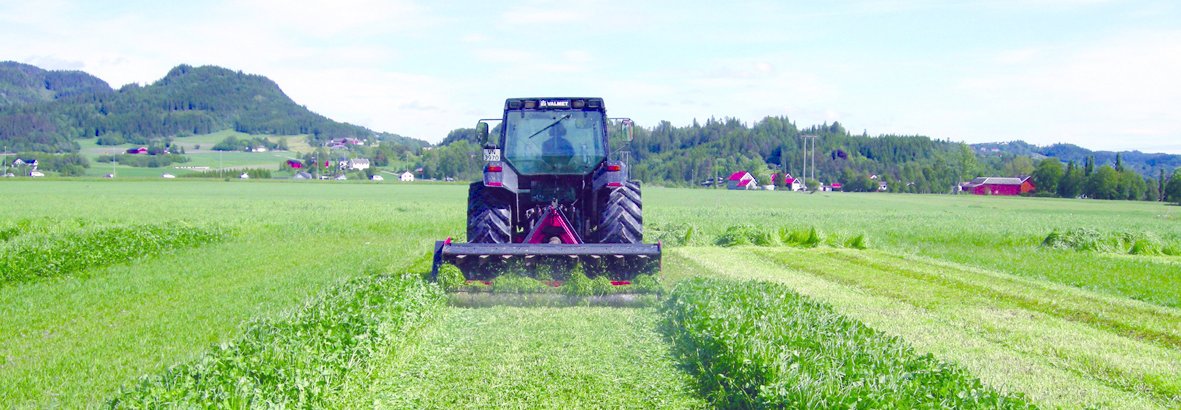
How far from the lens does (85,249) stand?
50.9ft

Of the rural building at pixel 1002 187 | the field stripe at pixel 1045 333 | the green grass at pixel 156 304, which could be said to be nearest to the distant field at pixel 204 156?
the rural building at pixel 1002 187

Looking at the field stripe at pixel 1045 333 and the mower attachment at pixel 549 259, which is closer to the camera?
the field stripe at pixel 1045 333

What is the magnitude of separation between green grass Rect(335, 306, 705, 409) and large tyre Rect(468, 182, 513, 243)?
7.25 feet

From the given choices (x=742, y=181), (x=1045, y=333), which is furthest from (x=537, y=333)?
(x=742, y=181)

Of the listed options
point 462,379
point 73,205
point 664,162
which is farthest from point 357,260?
point 664,162

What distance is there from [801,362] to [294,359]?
11.4 feet

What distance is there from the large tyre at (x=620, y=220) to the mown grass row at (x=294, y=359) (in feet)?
10.7

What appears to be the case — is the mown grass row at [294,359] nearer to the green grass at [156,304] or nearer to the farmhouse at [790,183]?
the green grass at [156,304]

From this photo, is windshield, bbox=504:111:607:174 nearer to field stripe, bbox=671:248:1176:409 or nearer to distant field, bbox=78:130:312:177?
field stripe, bbox=671:248:1176:409

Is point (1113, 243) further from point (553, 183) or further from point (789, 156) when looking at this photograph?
point (789, 156)

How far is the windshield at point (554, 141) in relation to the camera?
40.8 feet

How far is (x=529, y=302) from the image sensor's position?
1041cm

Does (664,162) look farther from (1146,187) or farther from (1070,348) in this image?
(1070,348)

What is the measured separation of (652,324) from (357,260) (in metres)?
8.61
